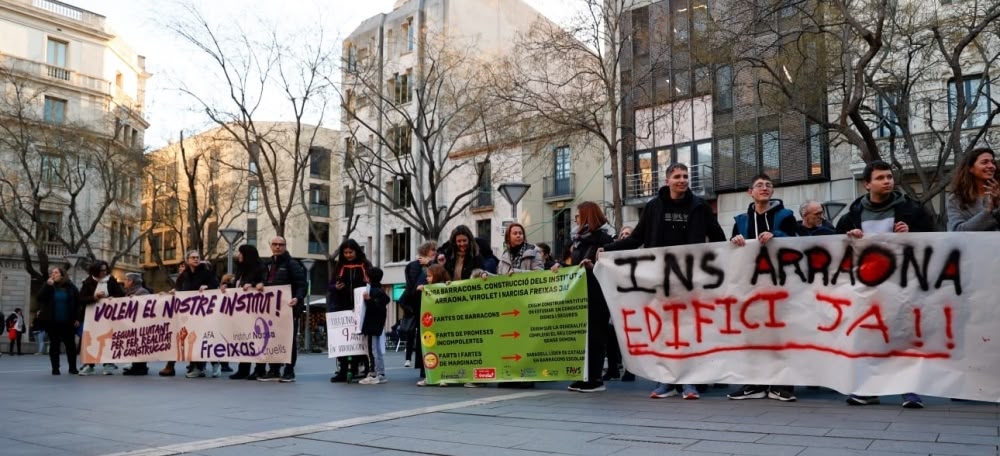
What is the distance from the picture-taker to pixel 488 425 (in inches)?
234

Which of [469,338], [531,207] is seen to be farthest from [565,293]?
[531,207]

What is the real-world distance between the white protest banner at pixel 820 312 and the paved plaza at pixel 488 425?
0.93 feet

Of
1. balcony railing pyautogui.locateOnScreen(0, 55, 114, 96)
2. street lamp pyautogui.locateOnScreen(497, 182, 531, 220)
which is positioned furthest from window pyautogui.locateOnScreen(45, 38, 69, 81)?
street lamp pyautogui.locateOnScreen(497, 182, 531, 220)

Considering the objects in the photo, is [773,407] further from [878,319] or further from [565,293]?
[565,293]

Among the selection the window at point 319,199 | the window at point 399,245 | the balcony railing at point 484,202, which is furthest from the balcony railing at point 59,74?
the balcony railing at point 484,202

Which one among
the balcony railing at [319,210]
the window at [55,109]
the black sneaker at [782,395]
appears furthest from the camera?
the balcony railing at [319,210]

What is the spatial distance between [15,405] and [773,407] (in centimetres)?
685

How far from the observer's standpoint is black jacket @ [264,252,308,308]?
1141 centimetres

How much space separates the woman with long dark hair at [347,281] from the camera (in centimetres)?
1112

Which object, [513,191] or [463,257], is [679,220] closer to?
[463,257]

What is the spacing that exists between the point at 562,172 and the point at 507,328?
31748 millimetres

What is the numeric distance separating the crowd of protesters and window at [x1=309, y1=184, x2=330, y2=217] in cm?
4574

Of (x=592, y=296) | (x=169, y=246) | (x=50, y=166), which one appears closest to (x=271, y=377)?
(x=592, y=296)

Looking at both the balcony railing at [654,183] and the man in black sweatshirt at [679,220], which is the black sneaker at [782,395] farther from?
the balcony railing at [654,183]
